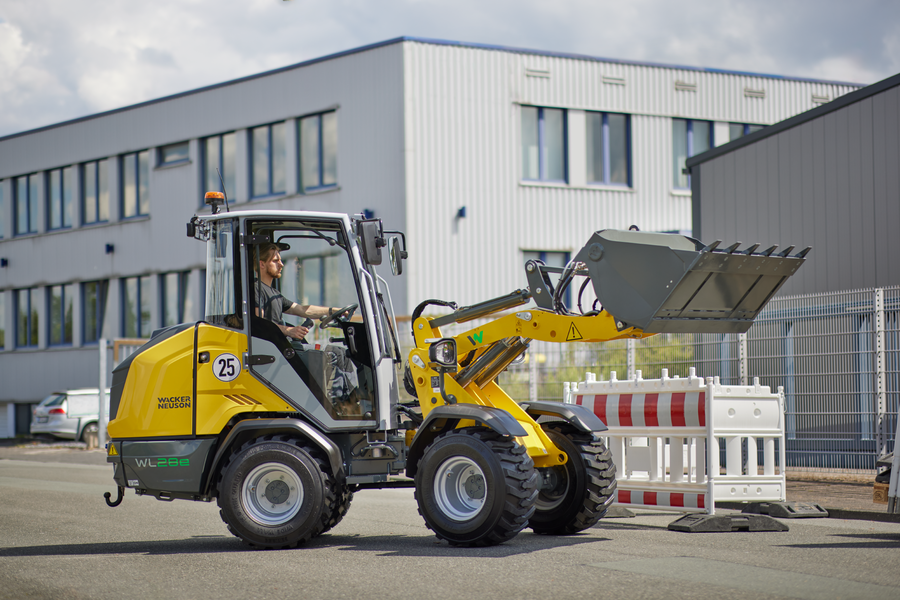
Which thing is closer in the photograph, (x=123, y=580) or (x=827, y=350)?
(x=123, y=580)

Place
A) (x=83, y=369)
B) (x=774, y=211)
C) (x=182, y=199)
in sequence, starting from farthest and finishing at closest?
(x=83, y=369) < (x=182, y=199) < (x=774, y=211)

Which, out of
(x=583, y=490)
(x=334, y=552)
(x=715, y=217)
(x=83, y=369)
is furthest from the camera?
(x=83, y=369)

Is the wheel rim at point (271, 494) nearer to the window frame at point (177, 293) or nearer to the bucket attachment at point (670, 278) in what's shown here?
the bucket attachment at point (670, 278)

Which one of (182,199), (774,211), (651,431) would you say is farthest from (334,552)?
(182,199)

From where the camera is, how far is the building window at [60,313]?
35.9 m

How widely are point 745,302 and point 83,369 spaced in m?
29.9

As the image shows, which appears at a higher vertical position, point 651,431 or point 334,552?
point 651,431

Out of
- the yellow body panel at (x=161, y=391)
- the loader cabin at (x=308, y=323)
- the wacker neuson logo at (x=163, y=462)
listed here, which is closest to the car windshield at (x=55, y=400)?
the yellow body panel at (x=161, y=391)

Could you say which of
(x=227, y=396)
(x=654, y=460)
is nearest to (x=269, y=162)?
(x=654, y=460)

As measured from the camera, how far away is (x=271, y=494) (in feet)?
29.3

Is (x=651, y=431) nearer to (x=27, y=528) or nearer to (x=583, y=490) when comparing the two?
(x=583, y=490)

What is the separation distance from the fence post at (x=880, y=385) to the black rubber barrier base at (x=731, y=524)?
14.3ft

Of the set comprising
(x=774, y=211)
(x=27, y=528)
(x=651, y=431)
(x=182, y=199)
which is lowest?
(x=27, y=528)

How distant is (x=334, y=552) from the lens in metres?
8.54
